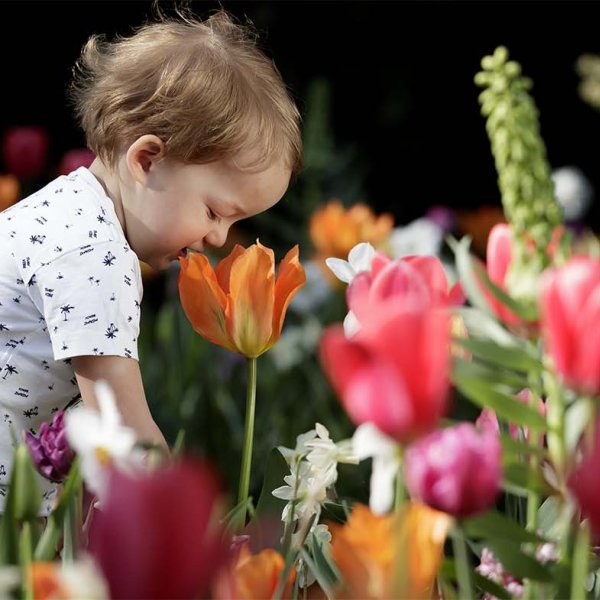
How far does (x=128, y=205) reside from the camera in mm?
1313

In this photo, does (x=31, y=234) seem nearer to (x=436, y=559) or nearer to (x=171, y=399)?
(x=436, y=559)

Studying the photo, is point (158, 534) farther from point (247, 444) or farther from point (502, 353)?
point (247, 444)

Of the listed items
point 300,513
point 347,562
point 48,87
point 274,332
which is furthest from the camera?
point 48,87

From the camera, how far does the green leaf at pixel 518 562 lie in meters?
0.62

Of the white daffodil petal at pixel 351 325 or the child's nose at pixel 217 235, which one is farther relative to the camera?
the child's nose at pixel 217 235

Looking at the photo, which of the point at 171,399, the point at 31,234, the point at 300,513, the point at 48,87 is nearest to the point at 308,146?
the point at 48,87

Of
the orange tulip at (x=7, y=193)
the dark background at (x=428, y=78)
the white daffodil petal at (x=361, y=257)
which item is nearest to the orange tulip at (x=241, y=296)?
the white daffodil petal at (x=361, y=257)

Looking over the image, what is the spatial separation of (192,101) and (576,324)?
846mm

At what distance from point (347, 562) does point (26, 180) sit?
2.18 metres

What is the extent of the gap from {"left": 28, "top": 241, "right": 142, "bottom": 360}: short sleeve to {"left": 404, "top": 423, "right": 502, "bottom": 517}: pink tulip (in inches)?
23.4

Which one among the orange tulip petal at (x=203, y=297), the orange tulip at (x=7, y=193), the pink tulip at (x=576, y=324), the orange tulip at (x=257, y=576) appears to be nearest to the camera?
the pink tulip at (x=576, y=324)

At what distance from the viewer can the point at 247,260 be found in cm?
102

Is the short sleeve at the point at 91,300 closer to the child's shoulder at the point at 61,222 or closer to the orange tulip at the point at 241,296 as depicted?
the child's shoulder at the point at 61,222

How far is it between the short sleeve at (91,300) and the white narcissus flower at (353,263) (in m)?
0.28
